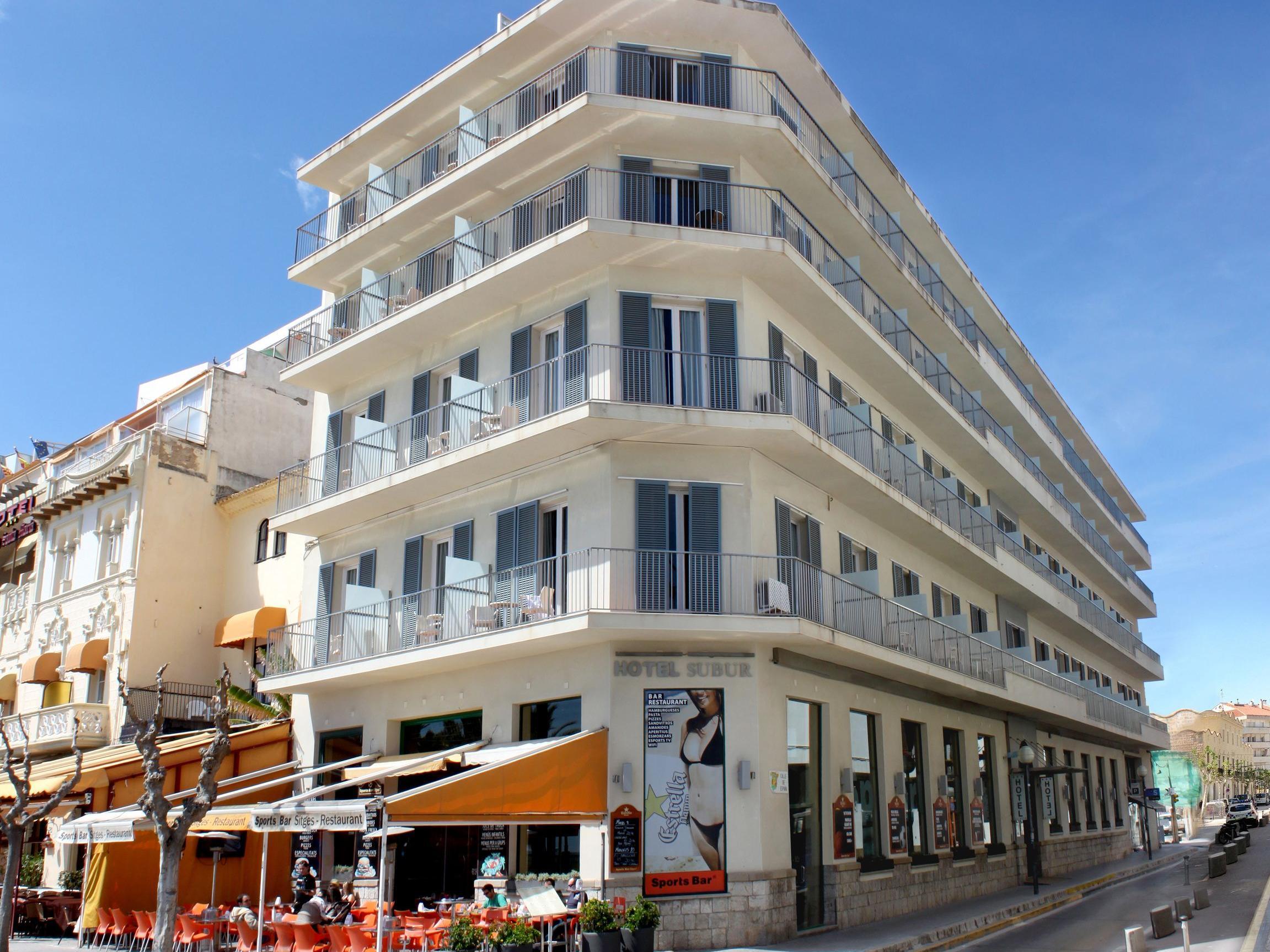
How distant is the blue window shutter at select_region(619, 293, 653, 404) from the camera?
1917cm

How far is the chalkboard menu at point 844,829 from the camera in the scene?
20.6 m

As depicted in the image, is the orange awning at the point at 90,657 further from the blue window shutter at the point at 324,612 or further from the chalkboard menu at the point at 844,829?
the chalkboard menu at the point at 844,829

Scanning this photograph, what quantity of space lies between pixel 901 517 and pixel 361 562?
12.1 meters

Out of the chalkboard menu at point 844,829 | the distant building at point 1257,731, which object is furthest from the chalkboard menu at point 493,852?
the distant building at point 1257,731

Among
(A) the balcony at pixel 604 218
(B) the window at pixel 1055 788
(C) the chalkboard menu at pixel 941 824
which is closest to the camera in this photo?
(A) the balcony at pixel 604 218

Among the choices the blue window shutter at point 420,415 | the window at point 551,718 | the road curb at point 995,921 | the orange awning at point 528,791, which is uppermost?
the blue window shutter at point 420,415

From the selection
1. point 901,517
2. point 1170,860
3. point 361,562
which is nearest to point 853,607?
point 901,517

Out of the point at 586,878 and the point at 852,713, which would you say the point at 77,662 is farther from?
the point at 852,713

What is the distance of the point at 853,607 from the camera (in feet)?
70.9

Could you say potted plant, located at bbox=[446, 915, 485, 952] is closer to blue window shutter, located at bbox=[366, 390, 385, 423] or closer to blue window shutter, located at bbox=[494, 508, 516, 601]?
blue window shutter, located at bbox=[494, 508, 516, 601]

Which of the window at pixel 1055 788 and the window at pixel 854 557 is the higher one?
the window at pixel 854 557

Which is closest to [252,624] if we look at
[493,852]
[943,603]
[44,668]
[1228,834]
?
[44,668]

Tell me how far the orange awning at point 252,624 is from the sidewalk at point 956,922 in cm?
1647

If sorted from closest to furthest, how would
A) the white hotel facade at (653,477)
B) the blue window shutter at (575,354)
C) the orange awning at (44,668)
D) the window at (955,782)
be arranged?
the white hotel facade at (653,477)
the blue window shutter at (575,354)
the window at (955,782)
the orange awning at (44,668)
